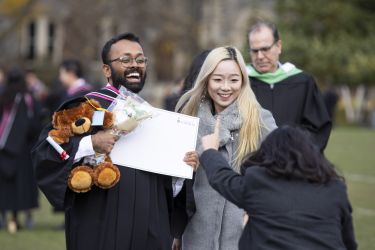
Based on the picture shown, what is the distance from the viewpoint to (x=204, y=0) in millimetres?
52875

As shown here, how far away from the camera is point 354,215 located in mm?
12375

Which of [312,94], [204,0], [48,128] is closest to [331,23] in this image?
[204,0]

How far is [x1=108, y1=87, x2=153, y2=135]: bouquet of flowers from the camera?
500cm

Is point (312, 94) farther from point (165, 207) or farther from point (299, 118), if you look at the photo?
point (165, 207)

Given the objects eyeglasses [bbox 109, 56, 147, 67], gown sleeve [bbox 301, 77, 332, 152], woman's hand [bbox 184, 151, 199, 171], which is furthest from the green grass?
eyeglasses [bbox 109, 56, 147, 67]

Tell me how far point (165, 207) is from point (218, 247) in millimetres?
417

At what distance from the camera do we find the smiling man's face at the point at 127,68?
5406 millimetres

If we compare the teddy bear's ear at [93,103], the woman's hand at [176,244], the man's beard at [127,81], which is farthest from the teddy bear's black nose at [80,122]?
the woman's hand at [176,244]

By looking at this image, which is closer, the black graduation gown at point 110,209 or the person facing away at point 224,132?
the black graduation gown at point 110,209

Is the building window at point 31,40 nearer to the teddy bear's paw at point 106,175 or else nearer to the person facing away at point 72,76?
the person facing away at point 72,76

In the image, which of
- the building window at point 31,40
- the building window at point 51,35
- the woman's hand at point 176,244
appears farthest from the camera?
the building window at point 51,35

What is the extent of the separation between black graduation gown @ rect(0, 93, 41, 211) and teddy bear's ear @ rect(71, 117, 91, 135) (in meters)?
6.85

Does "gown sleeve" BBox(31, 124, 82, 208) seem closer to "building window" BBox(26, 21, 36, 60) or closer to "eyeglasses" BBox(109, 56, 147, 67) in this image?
"eyeglasses" BBox(109, 56, 147, 67)

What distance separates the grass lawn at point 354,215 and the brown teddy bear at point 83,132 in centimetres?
510
